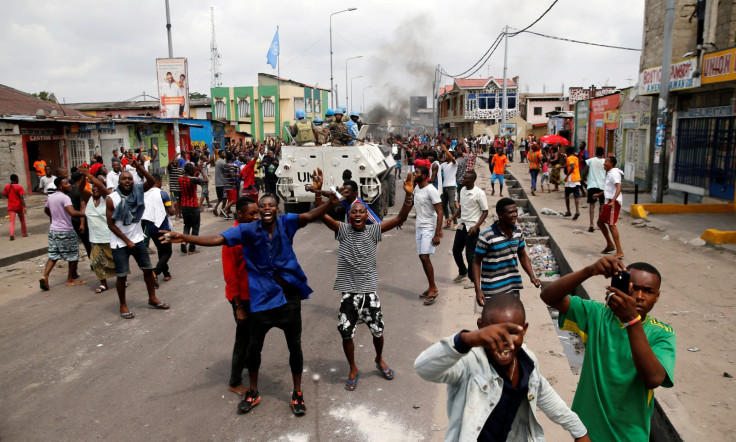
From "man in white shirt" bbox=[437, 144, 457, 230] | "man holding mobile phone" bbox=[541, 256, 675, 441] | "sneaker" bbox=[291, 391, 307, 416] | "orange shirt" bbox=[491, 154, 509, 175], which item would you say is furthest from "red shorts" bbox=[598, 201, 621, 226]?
"orange shirt" bbox=[491, 154, 509, 175]

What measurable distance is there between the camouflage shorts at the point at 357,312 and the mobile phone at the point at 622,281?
2.54 metres

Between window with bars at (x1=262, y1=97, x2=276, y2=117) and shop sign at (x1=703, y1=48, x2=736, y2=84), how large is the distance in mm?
40050

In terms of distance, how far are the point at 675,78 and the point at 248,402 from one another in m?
13.0

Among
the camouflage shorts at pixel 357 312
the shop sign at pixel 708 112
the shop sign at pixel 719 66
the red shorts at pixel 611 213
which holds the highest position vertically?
the shop sign at pixel 719 66

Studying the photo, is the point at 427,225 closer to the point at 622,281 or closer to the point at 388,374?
the point at 388,374

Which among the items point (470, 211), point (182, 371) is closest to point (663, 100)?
point (470, 211)

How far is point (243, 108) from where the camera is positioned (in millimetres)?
48625

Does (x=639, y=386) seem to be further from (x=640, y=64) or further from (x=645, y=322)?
(x=640, y=64)

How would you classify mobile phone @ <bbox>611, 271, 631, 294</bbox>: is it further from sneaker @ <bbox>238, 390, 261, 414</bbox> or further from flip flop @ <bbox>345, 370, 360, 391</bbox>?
sneaker @ <bbox>238, 390, 261, 414</bbox>

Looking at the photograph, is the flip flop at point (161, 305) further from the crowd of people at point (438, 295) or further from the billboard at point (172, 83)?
the billboard at point (172, 83)

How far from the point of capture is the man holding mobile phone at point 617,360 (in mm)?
2359

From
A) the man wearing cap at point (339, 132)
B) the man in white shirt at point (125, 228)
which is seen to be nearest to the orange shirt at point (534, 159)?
the man wearing cap at point (339, 132)

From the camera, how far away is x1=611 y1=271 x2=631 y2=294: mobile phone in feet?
7.21

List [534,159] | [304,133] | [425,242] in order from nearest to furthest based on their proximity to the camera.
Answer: [425,242] < [304,133] < [534,159]
